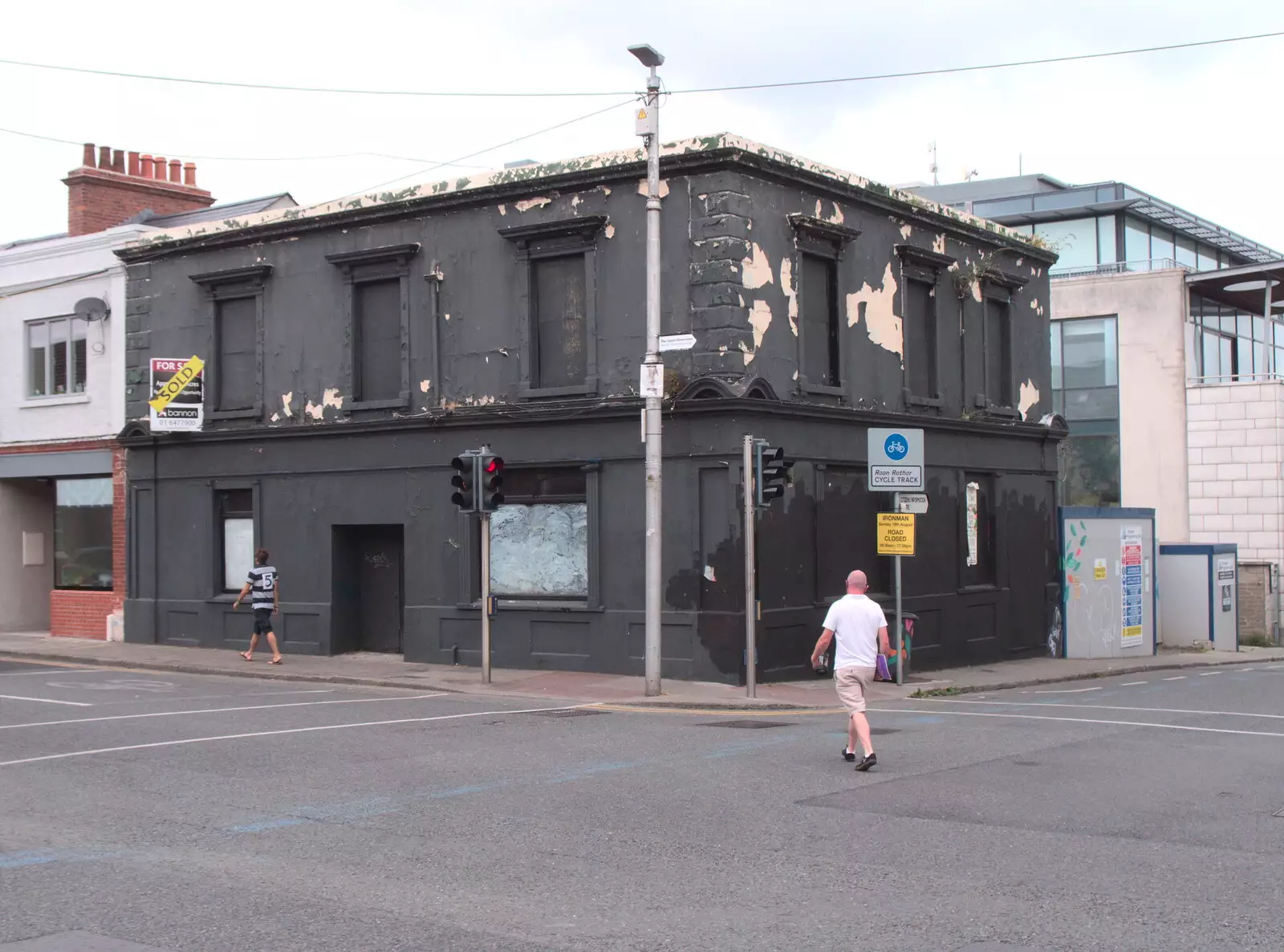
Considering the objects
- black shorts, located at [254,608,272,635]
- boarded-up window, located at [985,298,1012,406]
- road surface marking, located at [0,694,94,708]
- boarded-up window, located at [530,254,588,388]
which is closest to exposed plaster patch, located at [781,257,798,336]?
boarded-up window, located at [530,254,588,388]

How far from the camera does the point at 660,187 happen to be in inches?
775

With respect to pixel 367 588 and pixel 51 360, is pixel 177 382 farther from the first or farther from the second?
pixel 367 588

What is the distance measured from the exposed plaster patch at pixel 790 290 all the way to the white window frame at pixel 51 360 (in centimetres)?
1448

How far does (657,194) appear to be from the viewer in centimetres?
1769

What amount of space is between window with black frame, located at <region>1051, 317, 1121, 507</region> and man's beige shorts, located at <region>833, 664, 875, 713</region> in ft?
91.8

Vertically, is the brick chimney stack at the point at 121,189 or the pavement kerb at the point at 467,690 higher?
the brick chimney stack at the point at 121,189

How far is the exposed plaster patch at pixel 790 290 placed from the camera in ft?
66.0

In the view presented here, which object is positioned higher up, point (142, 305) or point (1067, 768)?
point (142, 305)

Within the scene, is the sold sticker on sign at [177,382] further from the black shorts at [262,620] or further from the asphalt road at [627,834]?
the asphalt road at [627,834]

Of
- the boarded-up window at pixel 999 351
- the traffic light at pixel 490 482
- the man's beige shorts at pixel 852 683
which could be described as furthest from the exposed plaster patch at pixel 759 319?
the man's beige shorts at pixel 852 683

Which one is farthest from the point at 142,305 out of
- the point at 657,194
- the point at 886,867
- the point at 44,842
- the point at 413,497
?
the point at 886,867

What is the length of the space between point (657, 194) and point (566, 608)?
21.3 feet

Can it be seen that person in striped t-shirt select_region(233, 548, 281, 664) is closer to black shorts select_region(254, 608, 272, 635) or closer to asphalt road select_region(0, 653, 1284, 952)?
black shorts select_region(254, 608, 272, 635)

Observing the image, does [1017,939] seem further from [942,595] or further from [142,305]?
[142,305]
